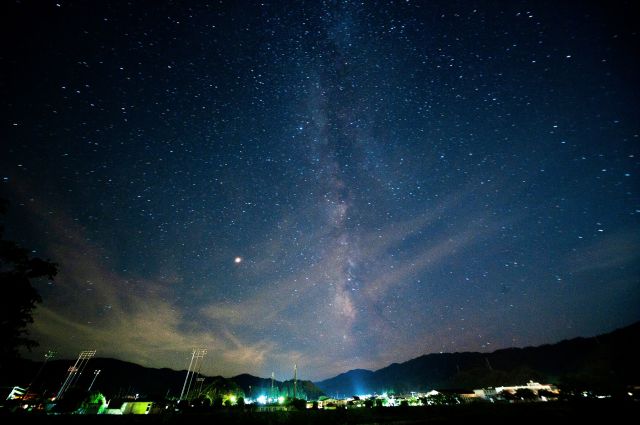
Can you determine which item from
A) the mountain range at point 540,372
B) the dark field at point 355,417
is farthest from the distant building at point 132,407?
the dark field at point 355,417

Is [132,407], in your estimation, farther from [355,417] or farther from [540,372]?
[540,372]

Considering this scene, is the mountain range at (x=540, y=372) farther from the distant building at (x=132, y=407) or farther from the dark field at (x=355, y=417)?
the dark field at (x=355, y=417)

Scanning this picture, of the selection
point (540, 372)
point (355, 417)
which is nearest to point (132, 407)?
point (355, 417)

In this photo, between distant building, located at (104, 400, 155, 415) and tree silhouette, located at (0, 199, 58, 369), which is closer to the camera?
tree silhouette, located at (0, 199, 58, 369)

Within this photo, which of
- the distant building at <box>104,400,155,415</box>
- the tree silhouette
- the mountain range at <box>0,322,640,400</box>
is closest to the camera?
the tree silhouette

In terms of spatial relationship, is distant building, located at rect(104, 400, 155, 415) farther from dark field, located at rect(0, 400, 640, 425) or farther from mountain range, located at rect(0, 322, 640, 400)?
dark field, located at rect(0, 400, 640, 425)

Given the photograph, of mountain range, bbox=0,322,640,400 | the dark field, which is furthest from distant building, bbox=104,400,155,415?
→ the dark field

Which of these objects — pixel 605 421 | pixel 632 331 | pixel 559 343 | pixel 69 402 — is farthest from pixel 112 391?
pixel 559 343

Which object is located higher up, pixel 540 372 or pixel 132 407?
pixel 540 372

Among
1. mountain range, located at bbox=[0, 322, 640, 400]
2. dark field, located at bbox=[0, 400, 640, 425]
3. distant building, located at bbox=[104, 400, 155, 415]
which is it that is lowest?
dark field, located at bbox=[0, 400, 640, 425]

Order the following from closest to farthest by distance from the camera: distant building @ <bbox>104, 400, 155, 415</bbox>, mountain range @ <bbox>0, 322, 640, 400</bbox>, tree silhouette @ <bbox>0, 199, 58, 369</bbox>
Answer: tree silhouette @ <bbox>0, 199, 58, 369</bbox> → distant building @ <bbox>104, 400, 155, 415</bbox> → mountain range @ <bbox>0, 322, 640, 400</bbox>

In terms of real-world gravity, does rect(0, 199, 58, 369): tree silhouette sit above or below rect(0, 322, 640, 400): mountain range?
below

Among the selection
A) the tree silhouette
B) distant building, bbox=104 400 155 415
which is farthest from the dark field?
distant building, bbox=104 400 155 415

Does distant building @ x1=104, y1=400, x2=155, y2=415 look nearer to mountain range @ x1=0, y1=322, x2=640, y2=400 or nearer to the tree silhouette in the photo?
mountain range @ x1=0, y1=322, x2=640, y2=400
